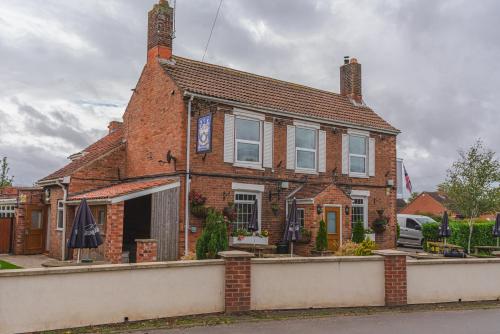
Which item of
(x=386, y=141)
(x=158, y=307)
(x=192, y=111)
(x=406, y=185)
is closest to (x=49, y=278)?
(x=158, y=307)

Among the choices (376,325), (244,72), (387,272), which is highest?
(244,72)

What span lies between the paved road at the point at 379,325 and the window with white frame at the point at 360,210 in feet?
31.8

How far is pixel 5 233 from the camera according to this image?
20.2 m

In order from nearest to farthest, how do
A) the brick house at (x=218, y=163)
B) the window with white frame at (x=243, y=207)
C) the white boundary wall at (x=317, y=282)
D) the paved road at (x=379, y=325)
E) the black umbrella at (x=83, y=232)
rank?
the paved road at (x=379, y=325), the white boundary wall at (x=317, y=282), the black umbrella at (x=83, y=232), the brick house at (x=218, y=163), the window with white frame at (x=243, y=207)

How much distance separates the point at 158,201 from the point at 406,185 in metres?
14.1

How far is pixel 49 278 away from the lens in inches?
306

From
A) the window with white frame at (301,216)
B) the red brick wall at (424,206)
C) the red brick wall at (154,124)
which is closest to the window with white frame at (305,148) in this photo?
the window with white frame at (301,216)

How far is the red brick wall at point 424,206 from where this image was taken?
60.0 metres

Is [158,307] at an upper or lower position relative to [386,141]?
lower

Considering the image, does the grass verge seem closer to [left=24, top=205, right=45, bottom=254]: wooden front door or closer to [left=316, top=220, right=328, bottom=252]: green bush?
[left=316, top=220, right=328, bottom=252]: green bush

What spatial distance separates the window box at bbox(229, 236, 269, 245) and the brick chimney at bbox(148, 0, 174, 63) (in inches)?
287

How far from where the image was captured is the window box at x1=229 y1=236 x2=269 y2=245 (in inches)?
621

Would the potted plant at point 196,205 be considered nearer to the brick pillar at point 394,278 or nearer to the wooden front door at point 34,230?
the brick pillar at point 394,278

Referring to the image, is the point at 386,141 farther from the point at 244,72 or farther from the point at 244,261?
the point at 244,261
